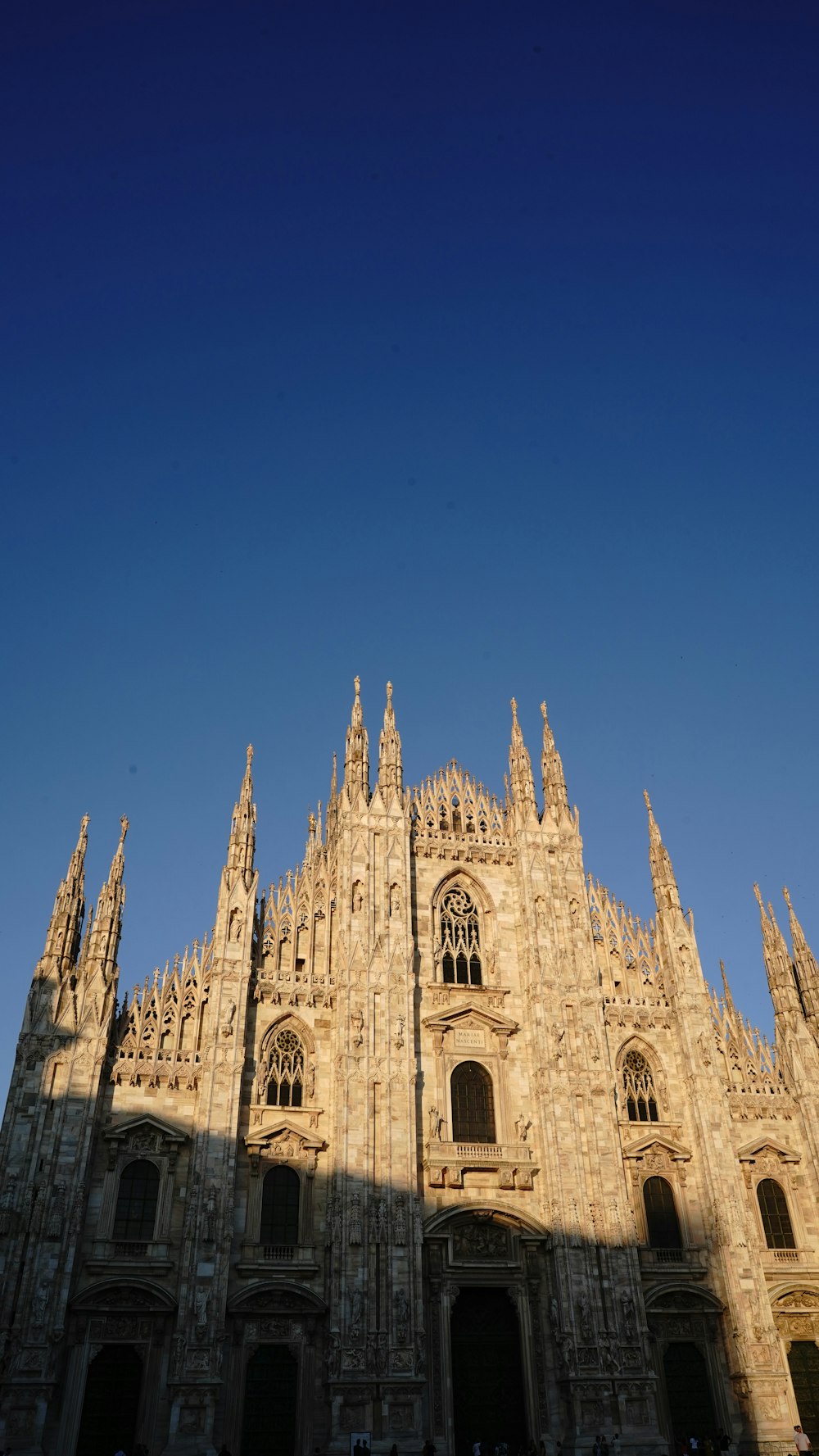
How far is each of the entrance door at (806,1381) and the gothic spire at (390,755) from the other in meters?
22.2

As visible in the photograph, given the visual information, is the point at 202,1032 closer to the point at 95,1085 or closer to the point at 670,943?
the point at 95,1085

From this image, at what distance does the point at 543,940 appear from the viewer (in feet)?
122

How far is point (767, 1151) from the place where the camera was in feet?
118

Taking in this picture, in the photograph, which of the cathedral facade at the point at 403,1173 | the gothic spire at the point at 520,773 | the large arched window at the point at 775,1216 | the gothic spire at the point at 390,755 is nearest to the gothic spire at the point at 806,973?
the cathedral facade at the point at 403,1173

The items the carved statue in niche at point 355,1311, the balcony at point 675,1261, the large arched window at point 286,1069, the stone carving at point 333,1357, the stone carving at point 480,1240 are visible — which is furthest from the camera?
the balcony at point 675,1261

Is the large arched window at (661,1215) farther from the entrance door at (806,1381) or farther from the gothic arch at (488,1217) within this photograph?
the entrance door at (806,1381)

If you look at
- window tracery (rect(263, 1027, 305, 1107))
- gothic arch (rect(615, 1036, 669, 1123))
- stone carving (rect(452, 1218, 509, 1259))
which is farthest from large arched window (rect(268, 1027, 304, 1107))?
gothic arch (rect(615, 1036, 669, 1123))

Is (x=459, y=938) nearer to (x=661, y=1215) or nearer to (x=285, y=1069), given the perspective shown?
(x=285, y=1069)

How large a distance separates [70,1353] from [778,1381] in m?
20.6

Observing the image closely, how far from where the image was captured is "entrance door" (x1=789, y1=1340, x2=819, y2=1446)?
32.2m

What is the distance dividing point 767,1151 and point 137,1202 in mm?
20813

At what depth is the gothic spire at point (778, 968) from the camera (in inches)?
1534

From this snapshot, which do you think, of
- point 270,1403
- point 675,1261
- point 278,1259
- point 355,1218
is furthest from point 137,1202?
point 675,1261

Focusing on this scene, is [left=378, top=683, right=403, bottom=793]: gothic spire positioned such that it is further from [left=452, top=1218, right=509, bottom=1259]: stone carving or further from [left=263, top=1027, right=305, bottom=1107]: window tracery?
[left=452, top=1218, right=509, bottom=1259]: stone carving
